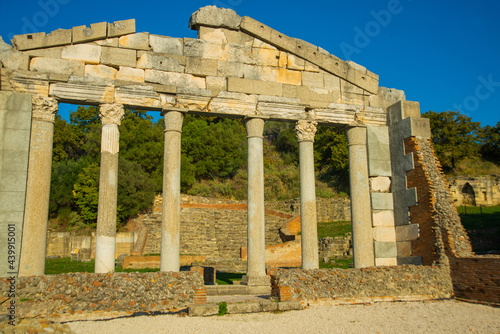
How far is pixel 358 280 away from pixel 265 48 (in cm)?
845

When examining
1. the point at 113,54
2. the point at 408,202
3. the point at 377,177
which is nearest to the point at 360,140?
the point at 377,177

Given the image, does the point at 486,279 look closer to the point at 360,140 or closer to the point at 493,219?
the point at 360,140

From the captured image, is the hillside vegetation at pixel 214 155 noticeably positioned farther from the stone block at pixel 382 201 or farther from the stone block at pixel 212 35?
the stone block at pixel 382 201

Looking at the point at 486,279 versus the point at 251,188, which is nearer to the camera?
the point at 486,279

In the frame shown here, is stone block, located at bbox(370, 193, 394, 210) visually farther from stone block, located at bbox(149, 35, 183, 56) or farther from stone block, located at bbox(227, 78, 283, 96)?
stone block, located at bbox(149, 35, 183, 56)

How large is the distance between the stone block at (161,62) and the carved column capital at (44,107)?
9.46 ft

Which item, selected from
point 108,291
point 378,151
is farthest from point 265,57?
point 108,291

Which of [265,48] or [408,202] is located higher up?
[265,48]

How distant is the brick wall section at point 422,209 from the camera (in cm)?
1527

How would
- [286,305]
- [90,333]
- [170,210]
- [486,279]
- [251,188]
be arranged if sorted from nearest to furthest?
1. [90,333]
2. [286,305]
3. [486,279]
4. [170,210]
5. [251,188]

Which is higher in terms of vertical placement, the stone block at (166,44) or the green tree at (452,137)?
the green tree at (452,137)

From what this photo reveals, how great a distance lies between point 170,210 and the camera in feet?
46.5

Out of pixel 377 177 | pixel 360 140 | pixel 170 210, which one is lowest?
pixel 170 210

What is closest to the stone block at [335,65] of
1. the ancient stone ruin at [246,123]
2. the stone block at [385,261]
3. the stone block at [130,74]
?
the ancient stone ruin at [246,123]
